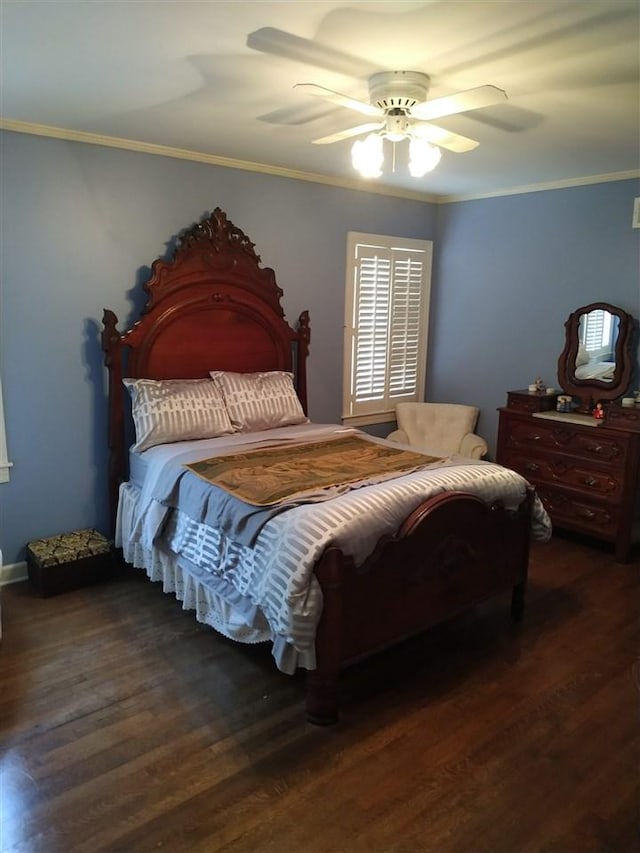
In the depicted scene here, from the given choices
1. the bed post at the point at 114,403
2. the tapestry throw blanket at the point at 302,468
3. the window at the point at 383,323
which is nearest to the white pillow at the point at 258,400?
the tapestry throw blanket at the point at 302,468

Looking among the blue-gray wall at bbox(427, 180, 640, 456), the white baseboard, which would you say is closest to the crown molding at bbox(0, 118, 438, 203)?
the blue-gray wall at bbox(427, 180, 640, 456)

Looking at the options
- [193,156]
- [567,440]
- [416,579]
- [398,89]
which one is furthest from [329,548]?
[193,156]

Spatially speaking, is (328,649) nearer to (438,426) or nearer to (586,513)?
(586,513)

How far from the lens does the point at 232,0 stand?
174 centimetres

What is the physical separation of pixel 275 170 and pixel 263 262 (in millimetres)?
593

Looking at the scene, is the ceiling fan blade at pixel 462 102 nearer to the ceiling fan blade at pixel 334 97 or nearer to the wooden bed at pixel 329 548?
the ceiling fan blade at pixel 334 97

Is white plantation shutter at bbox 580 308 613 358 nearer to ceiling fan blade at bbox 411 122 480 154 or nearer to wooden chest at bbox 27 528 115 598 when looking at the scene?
ceiling fan blade at bbox 411 122 480 154

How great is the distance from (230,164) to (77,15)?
1956 millimetres

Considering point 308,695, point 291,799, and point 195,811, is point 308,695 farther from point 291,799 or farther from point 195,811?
point 195,811

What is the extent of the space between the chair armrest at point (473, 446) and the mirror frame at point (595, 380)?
28.3 inches

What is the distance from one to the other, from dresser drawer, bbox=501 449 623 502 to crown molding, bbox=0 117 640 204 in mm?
1858

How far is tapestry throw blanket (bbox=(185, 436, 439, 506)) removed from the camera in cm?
255

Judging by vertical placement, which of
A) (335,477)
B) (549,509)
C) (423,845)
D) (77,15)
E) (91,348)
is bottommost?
(423,845)

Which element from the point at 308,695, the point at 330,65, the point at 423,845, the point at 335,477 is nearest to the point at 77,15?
the point at 330,65
